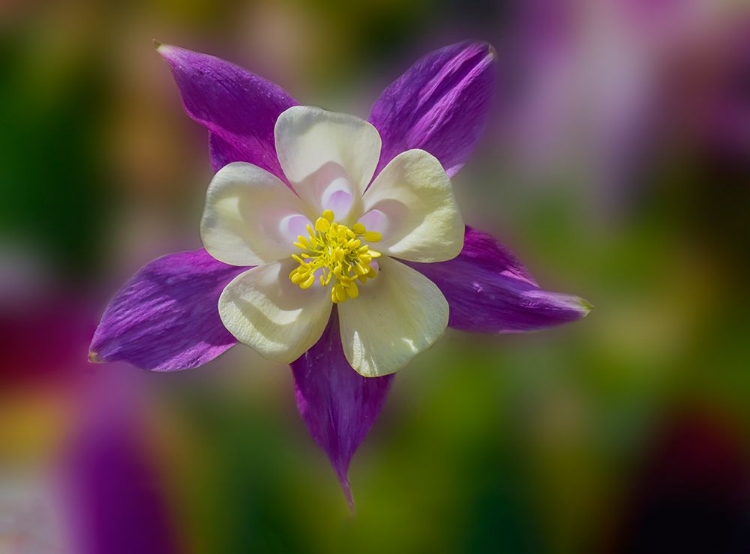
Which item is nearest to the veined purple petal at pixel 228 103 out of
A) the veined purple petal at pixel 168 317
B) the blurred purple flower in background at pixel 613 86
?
the veined purple petal at pixel 168 317

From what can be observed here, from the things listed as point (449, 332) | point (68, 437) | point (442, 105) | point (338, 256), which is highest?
point (442, 105)

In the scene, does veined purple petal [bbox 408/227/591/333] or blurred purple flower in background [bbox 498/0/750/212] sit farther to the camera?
blurred purple flower in background [bbox 498/0/750/212]

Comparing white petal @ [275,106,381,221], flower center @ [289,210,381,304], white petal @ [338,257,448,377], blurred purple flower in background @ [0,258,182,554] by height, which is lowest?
blurred purple flower in background @ [0,258,182,554]

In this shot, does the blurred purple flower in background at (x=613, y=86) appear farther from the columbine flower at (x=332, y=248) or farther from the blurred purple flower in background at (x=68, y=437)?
the blurred purple flower in background at (x=68, y=437)

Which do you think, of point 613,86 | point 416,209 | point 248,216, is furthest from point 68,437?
point 613,86

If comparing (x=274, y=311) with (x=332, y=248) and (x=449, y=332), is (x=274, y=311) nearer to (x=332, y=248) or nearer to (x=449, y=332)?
(x=332, y=248)

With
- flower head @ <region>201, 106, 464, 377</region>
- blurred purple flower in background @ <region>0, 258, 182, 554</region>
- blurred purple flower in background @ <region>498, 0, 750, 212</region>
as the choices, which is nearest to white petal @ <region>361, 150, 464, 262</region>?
flower head @ <region>201, 106, 464, 377</region>

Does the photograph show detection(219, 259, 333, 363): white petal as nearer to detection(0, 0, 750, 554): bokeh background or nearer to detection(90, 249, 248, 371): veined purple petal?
detection(90, 249, 248, 371): veined purple petal
